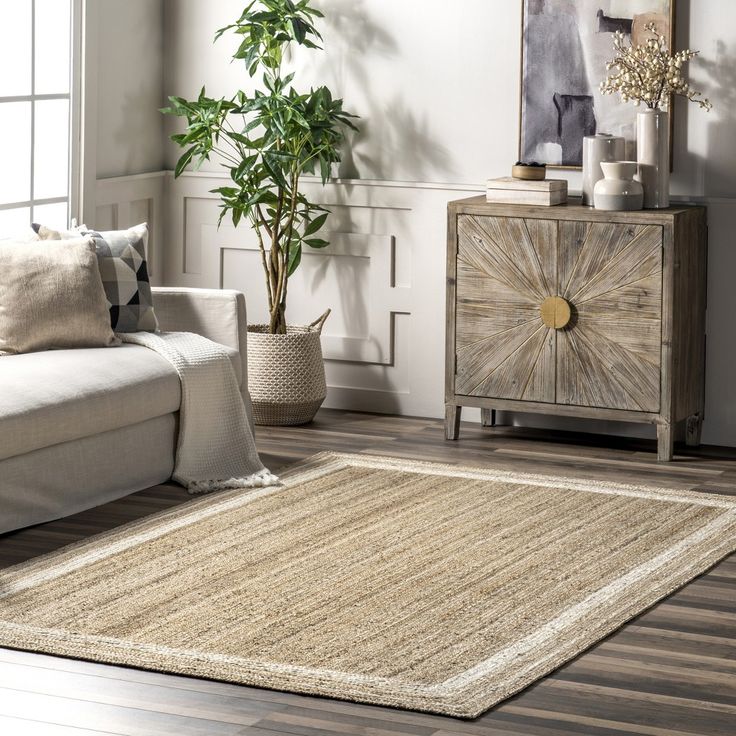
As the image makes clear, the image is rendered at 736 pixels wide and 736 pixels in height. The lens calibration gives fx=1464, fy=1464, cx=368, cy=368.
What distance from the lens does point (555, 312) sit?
483 centimetres

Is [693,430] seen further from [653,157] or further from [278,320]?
[278,320]

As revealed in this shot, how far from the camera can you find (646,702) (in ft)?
8.73

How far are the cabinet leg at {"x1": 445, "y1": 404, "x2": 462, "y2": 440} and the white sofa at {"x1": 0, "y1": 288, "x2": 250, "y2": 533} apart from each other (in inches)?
33.0

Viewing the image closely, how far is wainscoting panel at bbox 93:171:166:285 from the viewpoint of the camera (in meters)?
5.48

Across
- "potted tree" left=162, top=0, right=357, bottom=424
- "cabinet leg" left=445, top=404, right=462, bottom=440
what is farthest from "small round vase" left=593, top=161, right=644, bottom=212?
"potted tree" left=162, top=0, right=357, bottom=424

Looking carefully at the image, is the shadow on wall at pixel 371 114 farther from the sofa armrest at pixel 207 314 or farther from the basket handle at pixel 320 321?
the sofa armrest at pixel 207 314

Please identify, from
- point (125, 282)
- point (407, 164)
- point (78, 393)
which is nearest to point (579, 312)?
point (407, 164)

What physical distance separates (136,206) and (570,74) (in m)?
1.77

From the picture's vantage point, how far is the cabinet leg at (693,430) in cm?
503

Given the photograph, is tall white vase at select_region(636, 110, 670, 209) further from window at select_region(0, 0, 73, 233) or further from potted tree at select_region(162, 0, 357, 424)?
window at select_region(0, 0, 73, 233)

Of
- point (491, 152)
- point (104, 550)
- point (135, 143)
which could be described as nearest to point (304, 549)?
point (104, 550)

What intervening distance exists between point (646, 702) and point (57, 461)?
186cm

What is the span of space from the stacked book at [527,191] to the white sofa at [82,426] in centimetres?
99

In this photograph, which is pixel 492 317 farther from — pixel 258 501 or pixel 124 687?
pixel 124 687
